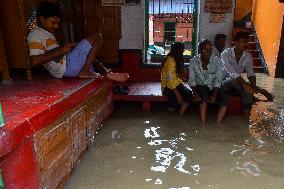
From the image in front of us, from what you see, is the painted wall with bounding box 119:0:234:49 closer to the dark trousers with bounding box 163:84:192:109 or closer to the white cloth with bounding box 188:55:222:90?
the white cloth with bounding box 188:55:222:90

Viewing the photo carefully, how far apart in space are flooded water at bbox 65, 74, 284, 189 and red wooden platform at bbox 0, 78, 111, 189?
2.72 ft

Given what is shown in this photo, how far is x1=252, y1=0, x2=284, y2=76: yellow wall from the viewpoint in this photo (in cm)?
931

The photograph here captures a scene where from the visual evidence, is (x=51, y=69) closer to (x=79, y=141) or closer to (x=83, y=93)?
(x=83, y=93)

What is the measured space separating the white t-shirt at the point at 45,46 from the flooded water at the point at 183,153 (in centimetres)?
120

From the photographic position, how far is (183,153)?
3729 mm

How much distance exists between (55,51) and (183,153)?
7.50ft

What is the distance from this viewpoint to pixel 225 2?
6.15 meters

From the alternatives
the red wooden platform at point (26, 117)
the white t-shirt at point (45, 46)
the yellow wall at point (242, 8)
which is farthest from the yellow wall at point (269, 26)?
the red wooden platform at point (26, 117)

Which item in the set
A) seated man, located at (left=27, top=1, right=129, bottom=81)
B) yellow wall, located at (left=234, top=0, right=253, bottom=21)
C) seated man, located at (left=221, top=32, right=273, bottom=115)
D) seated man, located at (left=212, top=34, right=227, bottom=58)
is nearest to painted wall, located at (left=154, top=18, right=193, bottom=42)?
yellow wall, located at (left=234, top=0, right=253, bottom=21)

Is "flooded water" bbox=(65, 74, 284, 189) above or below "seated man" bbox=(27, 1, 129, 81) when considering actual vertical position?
below

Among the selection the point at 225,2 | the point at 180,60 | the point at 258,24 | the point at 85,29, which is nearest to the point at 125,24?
the point at 85,29

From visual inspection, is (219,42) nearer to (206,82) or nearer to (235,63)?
(235,63)

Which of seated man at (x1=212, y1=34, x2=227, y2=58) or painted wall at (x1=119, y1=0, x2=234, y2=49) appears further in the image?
painted wall at (x1=119, y1=0, x2=234, y2=49)

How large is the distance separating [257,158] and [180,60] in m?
2.38
